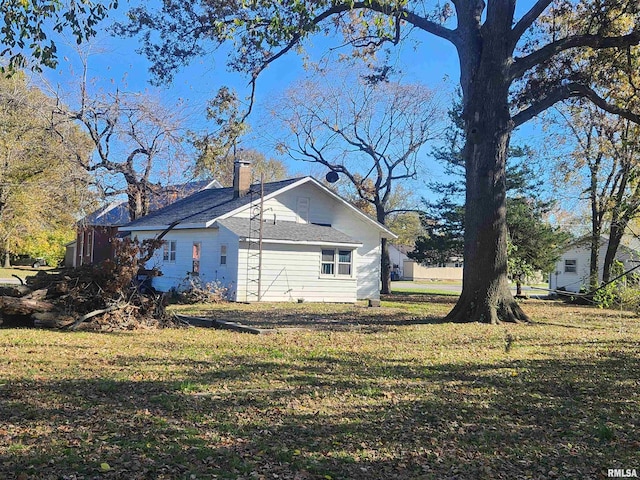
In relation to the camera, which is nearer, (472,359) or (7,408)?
(7,408)

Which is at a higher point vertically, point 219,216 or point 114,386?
point 219,216

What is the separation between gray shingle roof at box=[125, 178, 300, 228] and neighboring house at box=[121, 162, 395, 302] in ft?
0.29

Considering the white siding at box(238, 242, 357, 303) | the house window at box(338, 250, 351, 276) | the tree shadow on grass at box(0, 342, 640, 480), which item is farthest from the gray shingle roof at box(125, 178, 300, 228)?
the tree shadow on grass at box(0, 342, 640, 480)

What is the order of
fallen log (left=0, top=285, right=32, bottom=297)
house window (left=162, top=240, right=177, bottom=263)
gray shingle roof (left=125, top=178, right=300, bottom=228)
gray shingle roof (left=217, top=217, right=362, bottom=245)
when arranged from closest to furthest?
fallen log (left=0, top=285, right=32, bottom=297) < gray shingle roof (left=217, top=217, right=362, bottom=245) < gray shingle roof (left=125, top=178, right=300, bottom=228) < house window (left=162, top=240, right=177, bottom=263)

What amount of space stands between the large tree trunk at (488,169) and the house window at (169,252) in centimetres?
1446

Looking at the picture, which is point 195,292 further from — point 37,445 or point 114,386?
point 37,445

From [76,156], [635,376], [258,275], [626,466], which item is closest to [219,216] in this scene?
[258,275]

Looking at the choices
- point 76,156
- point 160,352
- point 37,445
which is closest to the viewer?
point 37,445

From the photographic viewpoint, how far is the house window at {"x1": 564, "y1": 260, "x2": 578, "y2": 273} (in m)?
40.1

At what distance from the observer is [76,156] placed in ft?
91.8

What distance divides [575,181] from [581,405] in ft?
86.6

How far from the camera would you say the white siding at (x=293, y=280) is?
22.0 m

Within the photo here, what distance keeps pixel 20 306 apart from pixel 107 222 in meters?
27.6

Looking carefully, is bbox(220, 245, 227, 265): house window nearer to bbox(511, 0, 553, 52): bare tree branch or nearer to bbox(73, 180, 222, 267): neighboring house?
bbox(73, 180, 222, 267): neighboring house
